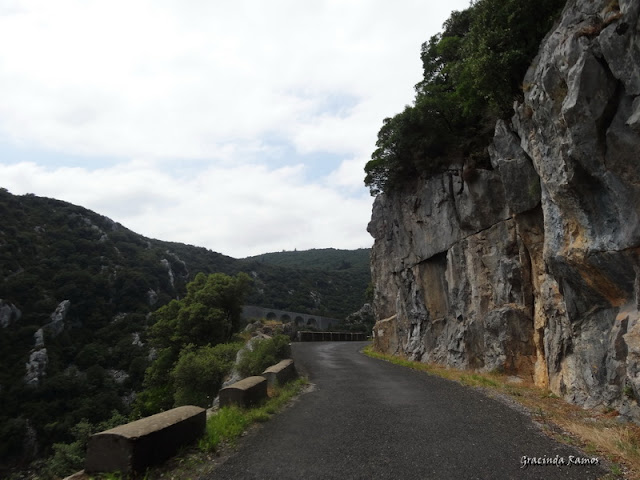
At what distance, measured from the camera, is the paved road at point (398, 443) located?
16.5ft

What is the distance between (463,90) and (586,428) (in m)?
14.7

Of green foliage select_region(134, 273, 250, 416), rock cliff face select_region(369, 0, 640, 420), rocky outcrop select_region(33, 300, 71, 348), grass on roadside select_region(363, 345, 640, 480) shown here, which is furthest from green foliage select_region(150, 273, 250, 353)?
rocky outcrop select_region(33, 300, 71, 348)

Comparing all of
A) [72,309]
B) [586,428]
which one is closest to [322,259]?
[72,309]

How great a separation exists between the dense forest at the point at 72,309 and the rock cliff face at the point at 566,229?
19.7m

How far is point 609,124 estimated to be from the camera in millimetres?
7598

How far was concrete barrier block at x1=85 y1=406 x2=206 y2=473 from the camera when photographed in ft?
15.9

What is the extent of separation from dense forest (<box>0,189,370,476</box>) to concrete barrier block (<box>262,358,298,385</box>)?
1193 centimetres

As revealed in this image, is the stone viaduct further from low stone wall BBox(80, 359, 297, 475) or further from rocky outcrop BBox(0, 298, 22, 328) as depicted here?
low stone wall BBox(80, 359, 297, 475)

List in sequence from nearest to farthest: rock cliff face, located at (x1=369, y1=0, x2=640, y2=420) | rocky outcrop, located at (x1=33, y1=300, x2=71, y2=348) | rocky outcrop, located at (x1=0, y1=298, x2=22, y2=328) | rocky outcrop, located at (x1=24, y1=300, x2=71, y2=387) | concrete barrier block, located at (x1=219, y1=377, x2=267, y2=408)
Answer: rock cliff face, located at (x1=369, y1=0, x2=640, y2=420), concrete barrier block, located at (x1=219, y1=377, x2=267, y2=408), rocky outcrop, located at (x1=24, y1=300, x2=71, y2=387), rocky outcrop, located at (x1=0, y1=298, x2=22, y2=328), rocky outcrop, located at (x1=33, y1=300, x2=71, y2=348)

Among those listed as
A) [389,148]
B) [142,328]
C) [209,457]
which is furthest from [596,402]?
[142,328]

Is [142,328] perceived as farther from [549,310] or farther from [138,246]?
[549,310]

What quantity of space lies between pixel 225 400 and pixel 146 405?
1969 cm

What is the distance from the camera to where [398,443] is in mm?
6227

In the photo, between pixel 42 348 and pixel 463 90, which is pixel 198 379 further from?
pixel 42 348
